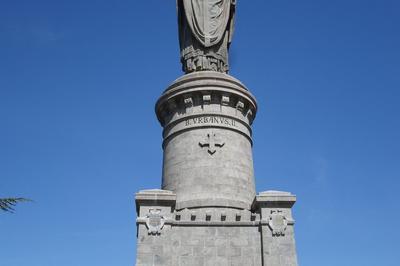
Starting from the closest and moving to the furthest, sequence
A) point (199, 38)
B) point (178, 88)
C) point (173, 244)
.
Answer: point (173, 244) < point (178, 88) < point (199, 38)

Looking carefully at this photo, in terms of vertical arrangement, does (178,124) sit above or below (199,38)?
below

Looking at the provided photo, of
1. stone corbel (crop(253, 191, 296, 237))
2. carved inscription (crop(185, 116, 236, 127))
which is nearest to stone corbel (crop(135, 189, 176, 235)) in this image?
stone corbel (crop(253, 191, 296, 237))

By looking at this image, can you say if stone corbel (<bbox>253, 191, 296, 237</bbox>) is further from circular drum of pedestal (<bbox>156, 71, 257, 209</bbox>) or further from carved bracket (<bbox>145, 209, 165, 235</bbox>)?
carved bracket (<bbox>145, 209, 165, 235</bbox>)

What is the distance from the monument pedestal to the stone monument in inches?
1.3

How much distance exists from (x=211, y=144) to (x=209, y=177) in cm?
133

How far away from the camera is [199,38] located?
21812mm

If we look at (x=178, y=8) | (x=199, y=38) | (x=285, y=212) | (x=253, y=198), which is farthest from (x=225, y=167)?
(x=178, y=8)

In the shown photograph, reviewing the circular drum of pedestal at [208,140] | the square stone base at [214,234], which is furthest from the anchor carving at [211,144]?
the square stone base at [214,234]

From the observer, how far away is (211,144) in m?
19.1

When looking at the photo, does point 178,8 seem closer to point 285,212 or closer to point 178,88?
point 178,88

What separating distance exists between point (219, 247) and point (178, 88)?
6754 mm

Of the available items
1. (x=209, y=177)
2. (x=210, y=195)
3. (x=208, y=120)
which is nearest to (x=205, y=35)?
(x=208, y=120)

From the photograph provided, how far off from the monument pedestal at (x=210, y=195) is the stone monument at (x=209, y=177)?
0.11ft

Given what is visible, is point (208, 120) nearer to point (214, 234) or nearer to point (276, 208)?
point (276, 208)
